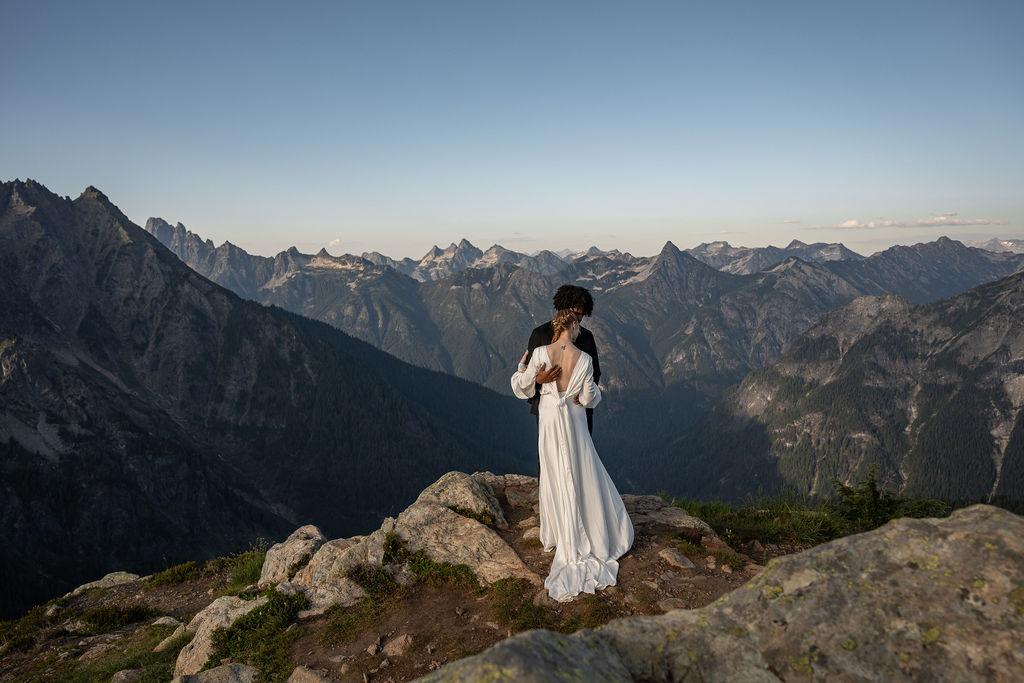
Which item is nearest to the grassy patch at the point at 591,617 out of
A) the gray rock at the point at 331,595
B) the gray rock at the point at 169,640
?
the gray rock at the point at 331,595

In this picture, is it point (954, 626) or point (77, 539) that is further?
point (77, 539)

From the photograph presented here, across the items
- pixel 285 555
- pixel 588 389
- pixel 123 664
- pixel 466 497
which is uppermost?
pixel 588 389

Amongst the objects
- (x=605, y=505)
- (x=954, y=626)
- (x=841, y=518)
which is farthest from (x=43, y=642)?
(x=841, y=518)

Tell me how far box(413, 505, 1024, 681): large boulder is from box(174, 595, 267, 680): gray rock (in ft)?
31.7

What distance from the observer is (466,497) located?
46.1ft

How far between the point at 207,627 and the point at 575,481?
29.7 ft

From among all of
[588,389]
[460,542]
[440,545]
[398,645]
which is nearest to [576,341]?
[588,389]

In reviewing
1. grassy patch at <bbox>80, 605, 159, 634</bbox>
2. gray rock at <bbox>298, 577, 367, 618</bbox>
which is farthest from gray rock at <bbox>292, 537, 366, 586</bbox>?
grassy patch at <bbox>80, 605, 159, 634</bbox>

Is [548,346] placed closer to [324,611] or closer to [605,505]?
[605,505]

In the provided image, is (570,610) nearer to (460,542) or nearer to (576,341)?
(460,542)

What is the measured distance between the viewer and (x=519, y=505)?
15070 millimetres

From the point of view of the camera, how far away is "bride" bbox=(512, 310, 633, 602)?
1063 centimetres

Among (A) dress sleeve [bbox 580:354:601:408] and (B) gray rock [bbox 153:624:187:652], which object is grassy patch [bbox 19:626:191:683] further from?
(A) dress sleeve [bbox 580:354:601:408]

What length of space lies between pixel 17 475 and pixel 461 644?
633ft
